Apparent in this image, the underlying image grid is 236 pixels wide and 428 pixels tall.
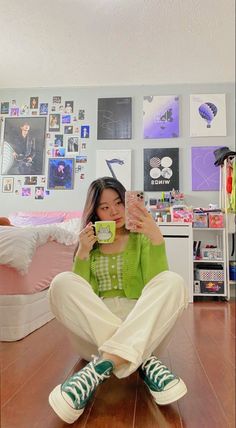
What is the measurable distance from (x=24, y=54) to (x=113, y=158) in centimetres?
24

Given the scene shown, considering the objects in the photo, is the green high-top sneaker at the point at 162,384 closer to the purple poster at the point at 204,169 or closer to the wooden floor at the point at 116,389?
the wooden floor at the point at 116,389

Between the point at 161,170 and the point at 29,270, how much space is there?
1.49ft

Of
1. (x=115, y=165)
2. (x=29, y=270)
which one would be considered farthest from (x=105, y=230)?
(x=29, y=270)

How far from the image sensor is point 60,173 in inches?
20.7

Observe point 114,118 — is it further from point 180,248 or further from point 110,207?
point 180,248

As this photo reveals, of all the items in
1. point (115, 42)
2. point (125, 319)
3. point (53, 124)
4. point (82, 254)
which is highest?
point (115, 42)

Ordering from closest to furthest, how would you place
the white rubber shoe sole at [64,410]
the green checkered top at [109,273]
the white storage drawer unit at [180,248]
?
the white rubber shoe sole at [64,410]
the green checkered top at [109,273]
the white storage drawer unit at [180,248]

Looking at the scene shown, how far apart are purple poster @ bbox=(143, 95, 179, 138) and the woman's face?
14 centimetres

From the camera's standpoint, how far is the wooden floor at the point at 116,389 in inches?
15.8

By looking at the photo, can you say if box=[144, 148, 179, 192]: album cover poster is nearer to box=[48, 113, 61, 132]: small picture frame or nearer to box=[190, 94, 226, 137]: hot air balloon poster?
box=[190, 94, 226, 137]: hot air balloon poster

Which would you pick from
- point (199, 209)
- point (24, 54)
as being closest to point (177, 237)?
point (199, 209)

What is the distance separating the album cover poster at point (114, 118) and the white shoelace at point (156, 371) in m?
0.40

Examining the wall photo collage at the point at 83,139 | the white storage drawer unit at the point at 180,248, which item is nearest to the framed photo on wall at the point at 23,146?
the wall photo collage at the point at 83,139

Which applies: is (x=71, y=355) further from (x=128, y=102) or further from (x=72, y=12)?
(x=72, y=12)
